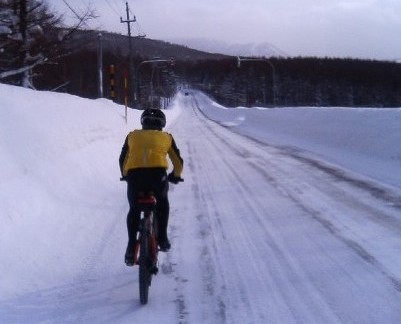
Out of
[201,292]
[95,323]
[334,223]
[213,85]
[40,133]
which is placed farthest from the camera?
[213,85]

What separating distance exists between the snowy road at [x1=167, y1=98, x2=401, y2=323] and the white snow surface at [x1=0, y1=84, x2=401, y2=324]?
0.06ft

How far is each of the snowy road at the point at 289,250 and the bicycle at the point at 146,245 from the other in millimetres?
384

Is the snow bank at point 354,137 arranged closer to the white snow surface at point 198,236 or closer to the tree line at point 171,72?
the white snow surface at point 198,236

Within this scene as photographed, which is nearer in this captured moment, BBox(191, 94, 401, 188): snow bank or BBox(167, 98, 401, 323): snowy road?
BBox(167, 98, 401, 323): snowy road

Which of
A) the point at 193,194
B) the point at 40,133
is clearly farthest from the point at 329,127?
the point at 40,133

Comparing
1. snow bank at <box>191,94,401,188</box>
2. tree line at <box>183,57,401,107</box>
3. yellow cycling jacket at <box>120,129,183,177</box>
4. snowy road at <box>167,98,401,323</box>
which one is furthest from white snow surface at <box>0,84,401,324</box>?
tree line at <box>183,57,401,107</box>

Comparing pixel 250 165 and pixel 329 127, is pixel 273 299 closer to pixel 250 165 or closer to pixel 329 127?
pixel 250 165

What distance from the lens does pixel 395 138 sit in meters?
15.0

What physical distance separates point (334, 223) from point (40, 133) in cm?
563

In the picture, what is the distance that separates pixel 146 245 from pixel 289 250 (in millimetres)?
2147

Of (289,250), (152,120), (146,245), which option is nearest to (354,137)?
(289,250)

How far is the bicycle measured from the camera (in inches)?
205

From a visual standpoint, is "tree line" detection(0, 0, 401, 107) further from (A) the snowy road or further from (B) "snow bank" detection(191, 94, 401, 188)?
(A) the snowy road

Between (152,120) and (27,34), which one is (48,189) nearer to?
(152,120)
